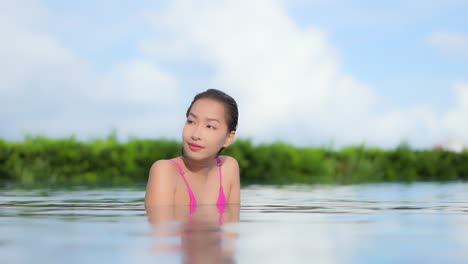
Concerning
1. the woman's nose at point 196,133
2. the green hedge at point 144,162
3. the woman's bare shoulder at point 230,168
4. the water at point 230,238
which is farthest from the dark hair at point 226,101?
the green hedge at point 144,162

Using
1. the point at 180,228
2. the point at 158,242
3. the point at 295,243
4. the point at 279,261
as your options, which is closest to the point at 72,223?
the point at 180,228

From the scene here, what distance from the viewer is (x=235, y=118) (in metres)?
5.43

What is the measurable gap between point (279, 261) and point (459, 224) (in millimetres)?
2069

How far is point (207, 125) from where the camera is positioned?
16.9 ft

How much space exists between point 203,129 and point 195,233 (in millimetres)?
2173

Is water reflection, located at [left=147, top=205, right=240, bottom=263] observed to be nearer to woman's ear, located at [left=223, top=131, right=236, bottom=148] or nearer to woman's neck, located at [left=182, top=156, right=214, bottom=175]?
woman's neck, located at [left=182, top=156, right=214, bottom=175]

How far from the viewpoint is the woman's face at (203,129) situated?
16.7ft

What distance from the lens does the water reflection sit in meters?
2.31

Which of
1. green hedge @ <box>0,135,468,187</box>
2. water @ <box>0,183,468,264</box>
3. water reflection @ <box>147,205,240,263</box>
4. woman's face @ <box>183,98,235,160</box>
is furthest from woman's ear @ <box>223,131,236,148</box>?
green hedge @ <box>0,135,468,187</box>

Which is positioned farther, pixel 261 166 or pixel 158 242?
pixel 261 166

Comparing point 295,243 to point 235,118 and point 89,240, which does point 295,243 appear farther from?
point 235,118

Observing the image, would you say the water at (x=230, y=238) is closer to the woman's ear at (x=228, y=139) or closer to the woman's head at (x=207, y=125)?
the woman's head at (x=207, y=125)

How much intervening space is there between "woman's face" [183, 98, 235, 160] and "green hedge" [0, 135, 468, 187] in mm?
7323

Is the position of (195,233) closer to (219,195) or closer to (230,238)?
(230,238)
